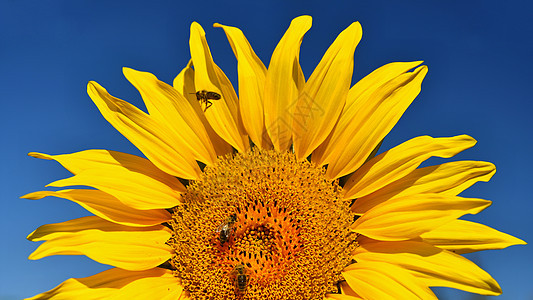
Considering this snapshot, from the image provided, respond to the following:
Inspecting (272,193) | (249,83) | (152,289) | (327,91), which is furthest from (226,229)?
(327,91)

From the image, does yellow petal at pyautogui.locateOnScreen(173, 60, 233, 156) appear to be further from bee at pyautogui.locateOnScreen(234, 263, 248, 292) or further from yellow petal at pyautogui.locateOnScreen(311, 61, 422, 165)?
bee at pyautogui.locateOnScreen(234, 263, 248, 292)

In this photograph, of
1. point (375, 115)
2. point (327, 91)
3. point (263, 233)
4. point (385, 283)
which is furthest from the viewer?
point (327, 91)

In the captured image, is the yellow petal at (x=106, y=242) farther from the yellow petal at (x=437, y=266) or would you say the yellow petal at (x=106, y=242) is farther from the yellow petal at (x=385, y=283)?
the yellow petal at (x=437, y=266)

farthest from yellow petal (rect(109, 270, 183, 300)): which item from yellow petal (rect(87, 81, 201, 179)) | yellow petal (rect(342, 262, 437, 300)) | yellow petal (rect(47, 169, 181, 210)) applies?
yellow petal (rect(342, 262, 437, 300))

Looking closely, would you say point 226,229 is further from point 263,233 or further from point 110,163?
point 110,163

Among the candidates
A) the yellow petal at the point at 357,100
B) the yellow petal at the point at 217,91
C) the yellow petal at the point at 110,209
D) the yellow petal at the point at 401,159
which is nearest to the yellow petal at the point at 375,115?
the yellow petal at the point at 357,100

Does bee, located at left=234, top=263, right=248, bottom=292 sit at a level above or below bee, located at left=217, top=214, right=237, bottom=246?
below
